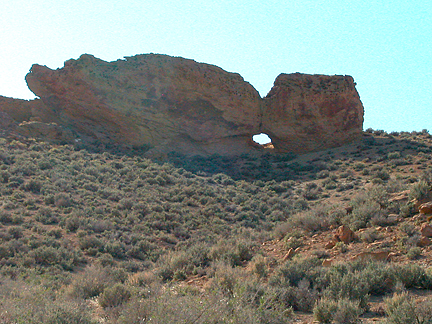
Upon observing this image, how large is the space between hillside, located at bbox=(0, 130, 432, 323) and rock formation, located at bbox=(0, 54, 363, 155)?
6.13 feet

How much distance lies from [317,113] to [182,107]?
1060cm

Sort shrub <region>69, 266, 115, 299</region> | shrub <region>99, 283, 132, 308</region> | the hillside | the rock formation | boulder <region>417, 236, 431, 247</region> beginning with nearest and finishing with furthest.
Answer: the hillside → shrub <region>99, 283, 132, 308</region> → shrub <region>69, 266, 115, 299</region> → boulder <region>417, 236, 431, 247</region> → the rock formation

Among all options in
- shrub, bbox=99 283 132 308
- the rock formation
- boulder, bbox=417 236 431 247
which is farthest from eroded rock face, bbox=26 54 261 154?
boulder, bbox=417 236 431 247

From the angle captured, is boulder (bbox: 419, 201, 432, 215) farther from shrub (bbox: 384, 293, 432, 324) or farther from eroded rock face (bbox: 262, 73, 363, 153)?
eroded rock face (bbox: 262, 73, 363, 153)

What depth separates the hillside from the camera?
4398 millimetres

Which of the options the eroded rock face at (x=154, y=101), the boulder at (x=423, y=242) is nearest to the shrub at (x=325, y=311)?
the boulder at (x=423, y=242)

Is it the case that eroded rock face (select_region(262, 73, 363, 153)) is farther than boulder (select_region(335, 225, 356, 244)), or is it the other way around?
eroded rock face (select_region(262, 73, 363, 153))

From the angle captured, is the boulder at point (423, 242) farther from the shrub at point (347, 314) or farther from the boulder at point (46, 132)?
the boulder at point (46, 132)

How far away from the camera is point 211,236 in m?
13.4

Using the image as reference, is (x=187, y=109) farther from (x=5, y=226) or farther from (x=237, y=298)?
(x=237, y=298)

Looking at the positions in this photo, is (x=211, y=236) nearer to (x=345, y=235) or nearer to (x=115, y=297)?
(x=345, y=235)

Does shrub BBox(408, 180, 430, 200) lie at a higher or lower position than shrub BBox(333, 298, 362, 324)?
higher

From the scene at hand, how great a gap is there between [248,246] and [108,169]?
1443 centimetres

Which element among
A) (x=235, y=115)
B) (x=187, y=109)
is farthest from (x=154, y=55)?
(x=235, y=115)
